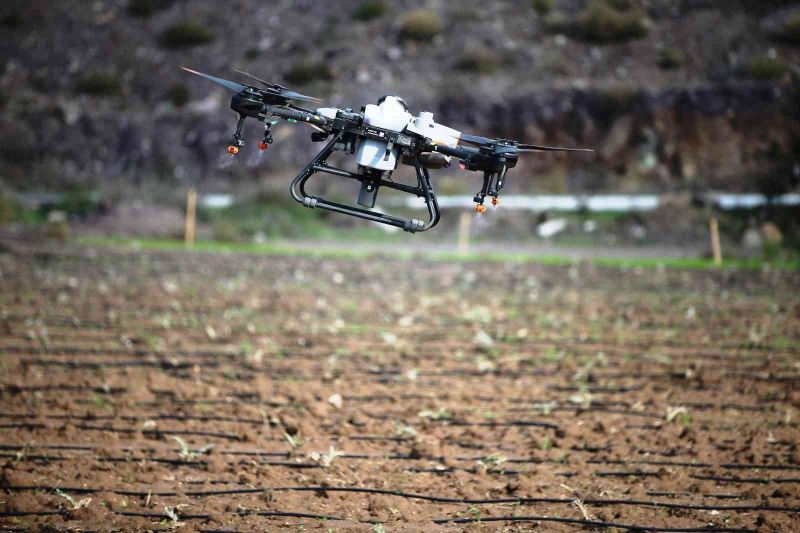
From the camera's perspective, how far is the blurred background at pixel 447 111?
106 feet

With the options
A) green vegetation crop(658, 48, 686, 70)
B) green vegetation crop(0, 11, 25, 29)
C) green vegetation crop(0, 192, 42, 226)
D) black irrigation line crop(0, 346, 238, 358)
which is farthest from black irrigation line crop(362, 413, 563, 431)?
green vegetation crop(0, 11, 25, 29)

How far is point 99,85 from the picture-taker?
4350 centimetres

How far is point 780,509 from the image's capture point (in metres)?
6.74

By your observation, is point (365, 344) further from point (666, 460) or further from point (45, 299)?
point (45, 299)

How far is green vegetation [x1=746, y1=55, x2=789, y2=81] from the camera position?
34.6m

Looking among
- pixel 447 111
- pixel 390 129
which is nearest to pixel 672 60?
pixel 447 111

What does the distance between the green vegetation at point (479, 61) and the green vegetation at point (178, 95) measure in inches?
567

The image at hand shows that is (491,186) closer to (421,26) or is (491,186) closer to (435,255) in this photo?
(435,255)

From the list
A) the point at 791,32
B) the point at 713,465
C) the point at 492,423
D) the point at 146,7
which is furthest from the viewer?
the point at 146,7

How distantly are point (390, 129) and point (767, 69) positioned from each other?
33104mm

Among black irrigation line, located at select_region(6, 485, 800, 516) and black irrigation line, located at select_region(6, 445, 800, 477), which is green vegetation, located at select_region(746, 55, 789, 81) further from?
black irrigation line, located at select_region(6, 485, 800, 516)

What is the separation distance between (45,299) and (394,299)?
289 inches

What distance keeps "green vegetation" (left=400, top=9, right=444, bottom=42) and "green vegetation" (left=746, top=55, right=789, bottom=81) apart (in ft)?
49.9

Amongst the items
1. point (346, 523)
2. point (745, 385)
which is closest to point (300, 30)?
point (745, 385)
